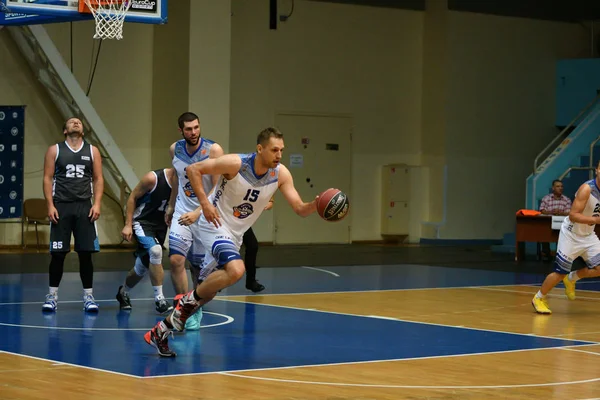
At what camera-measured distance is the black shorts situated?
12.0 metres

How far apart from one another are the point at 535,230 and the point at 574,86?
8.69 meters

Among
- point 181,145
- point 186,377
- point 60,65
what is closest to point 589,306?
point 181,145

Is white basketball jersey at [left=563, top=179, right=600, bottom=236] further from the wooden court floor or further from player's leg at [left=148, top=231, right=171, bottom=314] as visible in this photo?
player's leg at [left=148, top=231, right=171, bottom=314]

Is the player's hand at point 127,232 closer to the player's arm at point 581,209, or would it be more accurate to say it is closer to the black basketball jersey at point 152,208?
the black basketball jersey at point 152,208

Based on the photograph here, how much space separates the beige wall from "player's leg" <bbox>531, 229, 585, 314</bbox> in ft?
38.9

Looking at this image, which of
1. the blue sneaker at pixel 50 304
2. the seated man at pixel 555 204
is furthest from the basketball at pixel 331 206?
the seated man at pixel 555 204

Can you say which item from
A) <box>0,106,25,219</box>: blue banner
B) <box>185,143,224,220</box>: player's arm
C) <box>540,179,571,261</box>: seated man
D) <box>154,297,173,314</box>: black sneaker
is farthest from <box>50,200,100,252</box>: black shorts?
<box>540,179,571,261</box>: seated man

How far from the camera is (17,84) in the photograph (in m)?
22.5

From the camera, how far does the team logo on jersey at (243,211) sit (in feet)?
30.7

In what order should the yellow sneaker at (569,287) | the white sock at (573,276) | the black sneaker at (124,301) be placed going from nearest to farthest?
the black sneaker at (124,301), the white sock at (573,276), the yellow sneaker at (569,287)

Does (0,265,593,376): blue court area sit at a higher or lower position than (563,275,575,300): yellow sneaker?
lower

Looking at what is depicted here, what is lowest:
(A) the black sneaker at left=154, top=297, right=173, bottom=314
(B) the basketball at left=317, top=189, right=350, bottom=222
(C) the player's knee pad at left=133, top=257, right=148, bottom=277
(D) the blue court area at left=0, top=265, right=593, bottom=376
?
(D) the blue court area at left=0, top=265, right=593, bottom=376

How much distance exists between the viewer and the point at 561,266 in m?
13.1

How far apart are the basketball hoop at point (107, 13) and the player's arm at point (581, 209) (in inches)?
231
